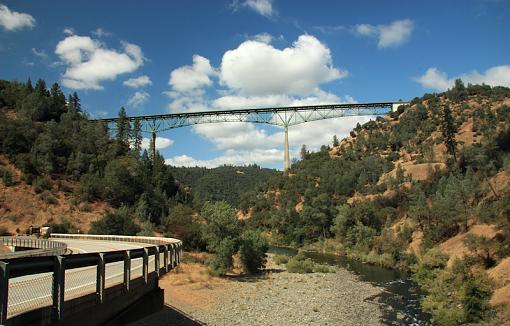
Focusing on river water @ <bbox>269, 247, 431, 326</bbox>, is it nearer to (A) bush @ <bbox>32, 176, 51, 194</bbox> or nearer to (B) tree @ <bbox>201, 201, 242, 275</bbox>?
(B) tree @ <bbox>201, 201, 242, 275</bbox>

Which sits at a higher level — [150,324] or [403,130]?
[403,130]

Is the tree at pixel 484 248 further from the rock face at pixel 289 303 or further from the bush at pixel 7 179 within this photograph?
the bush at pixel 7 179

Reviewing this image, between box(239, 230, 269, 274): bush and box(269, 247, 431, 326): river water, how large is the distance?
10.4 meters

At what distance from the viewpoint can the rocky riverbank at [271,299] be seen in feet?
84.3

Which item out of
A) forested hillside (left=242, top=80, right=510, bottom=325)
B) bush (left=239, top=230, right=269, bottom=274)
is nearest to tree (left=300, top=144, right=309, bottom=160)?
forested hillside (left=242, top=80, right=510, bottom=325)

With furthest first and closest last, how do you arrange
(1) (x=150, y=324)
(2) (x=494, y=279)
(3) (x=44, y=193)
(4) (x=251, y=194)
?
(4) (x=251, y=194) → (3) (x=44, y=193) → (2) (x=494, y=279) → (1) (x=150, y=324)

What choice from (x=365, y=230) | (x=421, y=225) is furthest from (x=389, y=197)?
(x=421, y=225)

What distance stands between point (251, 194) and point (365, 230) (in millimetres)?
73360

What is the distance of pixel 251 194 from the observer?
13562cm

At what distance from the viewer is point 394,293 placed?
34.0 metres

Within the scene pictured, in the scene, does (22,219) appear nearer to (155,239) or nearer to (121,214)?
(121,214)

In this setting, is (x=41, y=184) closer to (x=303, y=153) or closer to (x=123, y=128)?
(x=123, y=128)

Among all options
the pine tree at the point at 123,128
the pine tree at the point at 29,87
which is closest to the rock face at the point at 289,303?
the pine tree at the point at 123,128

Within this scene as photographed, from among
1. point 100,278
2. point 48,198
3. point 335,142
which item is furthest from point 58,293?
→ point 335,142
